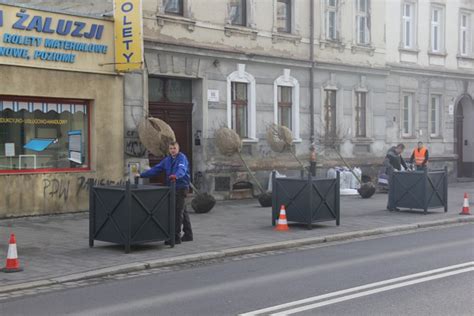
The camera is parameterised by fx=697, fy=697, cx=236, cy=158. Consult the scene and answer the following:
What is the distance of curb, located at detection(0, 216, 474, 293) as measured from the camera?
871cm

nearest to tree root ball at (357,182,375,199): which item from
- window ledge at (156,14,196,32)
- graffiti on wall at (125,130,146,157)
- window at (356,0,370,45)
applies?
window at (356,0,370,45)

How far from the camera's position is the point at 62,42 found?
15.9 metres

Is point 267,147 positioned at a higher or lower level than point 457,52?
lower

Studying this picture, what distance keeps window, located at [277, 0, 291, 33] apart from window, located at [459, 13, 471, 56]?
35.5 ft

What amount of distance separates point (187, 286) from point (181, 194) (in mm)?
3352

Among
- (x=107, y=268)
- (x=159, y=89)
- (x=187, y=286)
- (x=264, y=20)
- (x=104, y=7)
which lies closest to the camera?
(x=187, y=286)

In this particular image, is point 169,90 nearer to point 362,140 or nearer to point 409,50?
point 362,140

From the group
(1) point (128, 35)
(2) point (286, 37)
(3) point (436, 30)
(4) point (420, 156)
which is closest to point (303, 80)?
(2) point (286, 37)

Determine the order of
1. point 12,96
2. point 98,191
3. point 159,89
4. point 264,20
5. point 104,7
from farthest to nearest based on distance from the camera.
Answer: point 264,20
point 159,89
point 104,7
point 12,96
point 98,191

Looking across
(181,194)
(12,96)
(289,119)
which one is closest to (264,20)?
(289,119)

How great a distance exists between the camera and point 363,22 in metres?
25.3

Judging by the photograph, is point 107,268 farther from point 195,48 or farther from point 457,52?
point 457,52

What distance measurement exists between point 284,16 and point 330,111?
3730 mm

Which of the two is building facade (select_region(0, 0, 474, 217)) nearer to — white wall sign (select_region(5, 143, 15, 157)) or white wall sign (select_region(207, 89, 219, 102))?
white wall sign (select_region(207, 89, 219, 102))
